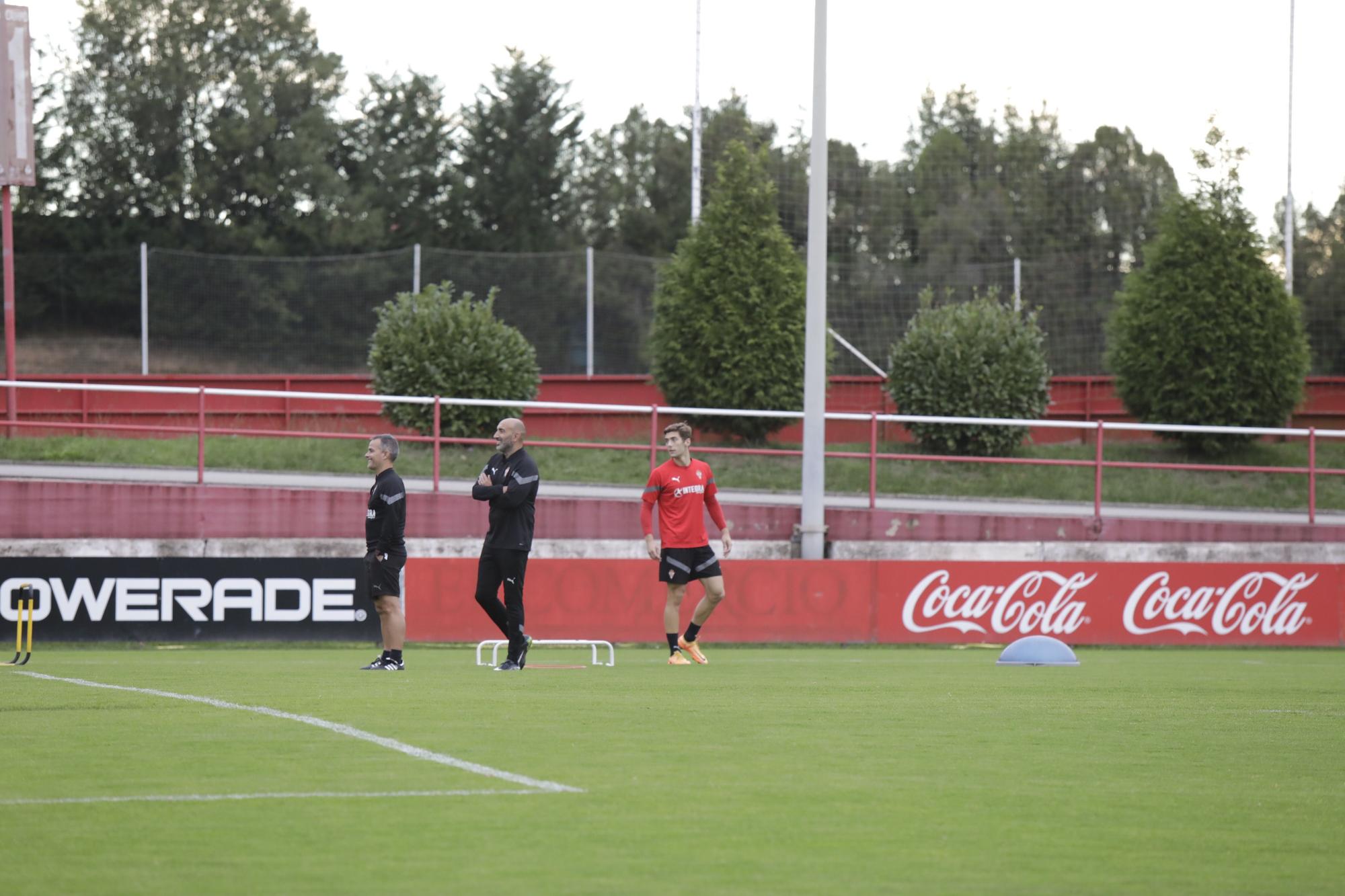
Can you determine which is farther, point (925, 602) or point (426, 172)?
point (426, 172)

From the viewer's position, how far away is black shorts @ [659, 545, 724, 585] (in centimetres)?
1392

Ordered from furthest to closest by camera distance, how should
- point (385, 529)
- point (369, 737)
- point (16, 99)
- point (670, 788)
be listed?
point (16, 99) → point (385, 529) → point (369, 737) → point (670, 788)

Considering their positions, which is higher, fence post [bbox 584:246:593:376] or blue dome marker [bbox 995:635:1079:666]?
fence post [bbox 584:246:593:376]

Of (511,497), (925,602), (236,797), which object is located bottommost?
(925,602)

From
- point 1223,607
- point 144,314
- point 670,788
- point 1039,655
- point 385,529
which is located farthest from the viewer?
point 144,314

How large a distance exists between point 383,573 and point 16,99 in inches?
599

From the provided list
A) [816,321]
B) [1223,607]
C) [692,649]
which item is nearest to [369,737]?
[692,649]

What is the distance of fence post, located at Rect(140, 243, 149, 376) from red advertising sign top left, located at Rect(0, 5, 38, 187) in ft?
33.5

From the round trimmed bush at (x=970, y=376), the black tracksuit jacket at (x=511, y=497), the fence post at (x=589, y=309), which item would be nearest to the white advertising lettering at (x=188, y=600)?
the black tracksuit jacket at (x=511, y=497)

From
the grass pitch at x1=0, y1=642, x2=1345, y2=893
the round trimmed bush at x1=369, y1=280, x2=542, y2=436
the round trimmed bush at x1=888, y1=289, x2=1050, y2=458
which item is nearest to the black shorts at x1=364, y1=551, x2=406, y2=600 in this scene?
the grass pitch at x1=0, y1=642, x2=1345, y2=893

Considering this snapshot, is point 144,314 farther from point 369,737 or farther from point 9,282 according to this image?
point 369,737

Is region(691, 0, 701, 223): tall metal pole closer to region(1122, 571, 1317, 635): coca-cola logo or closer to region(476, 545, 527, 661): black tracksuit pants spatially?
region(1122, 571, 1317, 635): coca-cola logo

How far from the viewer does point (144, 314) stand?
115 ft

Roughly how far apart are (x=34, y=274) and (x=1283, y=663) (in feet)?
118
